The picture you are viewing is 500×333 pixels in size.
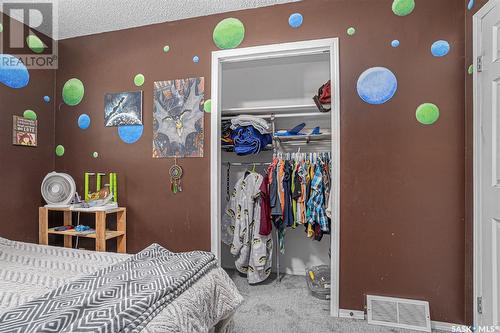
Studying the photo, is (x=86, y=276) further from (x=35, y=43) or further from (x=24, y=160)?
(x=35, y=43)

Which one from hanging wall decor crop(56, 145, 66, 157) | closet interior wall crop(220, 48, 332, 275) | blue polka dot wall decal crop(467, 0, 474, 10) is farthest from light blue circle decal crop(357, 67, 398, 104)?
hanging wall decor crop(56, 145, 66, 157)

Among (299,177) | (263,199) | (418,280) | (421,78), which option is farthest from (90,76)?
(418,280)

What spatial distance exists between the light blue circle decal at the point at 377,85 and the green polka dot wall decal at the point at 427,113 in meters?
0.22

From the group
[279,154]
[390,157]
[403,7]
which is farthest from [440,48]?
[279,154]

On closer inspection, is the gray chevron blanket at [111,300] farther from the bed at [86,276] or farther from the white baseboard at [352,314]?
the white baseboard at [352,314]

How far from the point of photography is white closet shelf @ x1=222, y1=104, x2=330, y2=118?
287 cm

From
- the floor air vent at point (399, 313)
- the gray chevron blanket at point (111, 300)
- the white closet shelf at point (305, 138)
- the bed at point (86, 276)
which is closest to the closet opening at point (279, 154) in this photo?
the white closet shelf at point (305, 138)

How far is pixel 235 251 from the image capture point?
290 centimetres

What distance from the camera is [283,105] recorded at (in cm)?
315

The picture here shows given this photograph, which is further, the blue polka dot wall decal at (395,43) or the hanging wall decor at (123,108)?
the hanging wall decor at (123,108)

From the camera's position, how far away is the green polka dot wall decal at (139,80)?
8.86 feet

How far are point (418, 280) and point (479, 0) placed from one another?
1873mm

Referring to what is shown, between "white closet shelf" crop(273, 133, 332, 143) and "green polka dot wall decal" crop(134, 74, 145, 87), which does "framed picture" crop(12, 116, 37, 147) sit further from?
"white closet shelf" crop(273, 133, 332, 143)

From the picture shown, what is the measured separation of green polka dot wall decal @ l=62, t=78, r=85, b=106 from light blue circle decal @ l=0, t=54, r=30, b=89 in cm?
32
